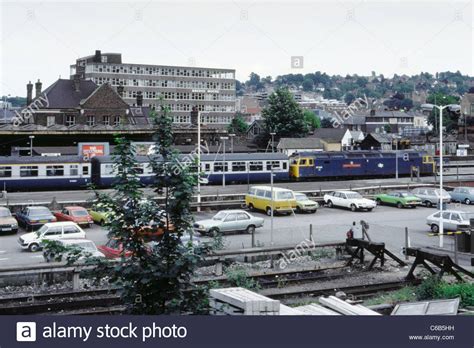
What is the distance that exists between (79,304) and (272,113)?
1389 inches

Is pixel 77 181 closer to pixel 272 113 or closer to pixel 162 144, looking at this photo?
pixel 162 144

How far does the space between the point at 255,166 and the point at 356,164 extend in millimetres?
5833

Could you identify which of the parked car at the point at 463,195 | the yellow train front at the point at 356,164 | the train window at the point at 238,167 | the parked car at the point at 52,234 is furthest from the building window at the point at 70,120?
the parked car at the point at 463,195

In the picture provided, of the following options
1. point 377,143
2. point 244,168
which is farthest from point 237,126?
point 244,168

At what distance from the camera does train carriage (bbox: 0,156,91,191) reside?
22188mm

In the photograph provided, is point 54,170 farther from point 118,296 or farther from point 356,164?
point 118,296

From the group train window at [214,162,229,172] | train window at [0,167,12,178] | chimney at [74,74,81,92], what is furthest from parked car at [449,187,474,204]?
chimney at [74,74,81,92]

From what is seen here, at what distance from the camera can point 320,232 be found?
1520cm

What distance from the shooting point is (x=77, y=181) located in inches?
913

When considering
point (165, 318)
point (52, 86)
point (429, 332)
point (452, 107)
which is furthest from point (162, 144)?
point (52, 86)

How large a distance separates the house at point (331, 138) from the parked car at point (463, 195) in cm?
2114

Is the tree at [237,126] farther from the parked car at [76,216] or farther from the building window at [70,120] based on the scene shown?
the parked car at [76,216]

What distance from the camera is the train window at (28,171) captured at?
2238cm

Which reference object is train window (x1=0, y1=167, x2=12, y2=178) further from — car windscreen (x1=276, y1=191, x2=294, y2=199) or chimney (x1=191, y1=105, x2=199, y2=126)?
chimney (x1=191, y1=105, x2=199, y2=126)
